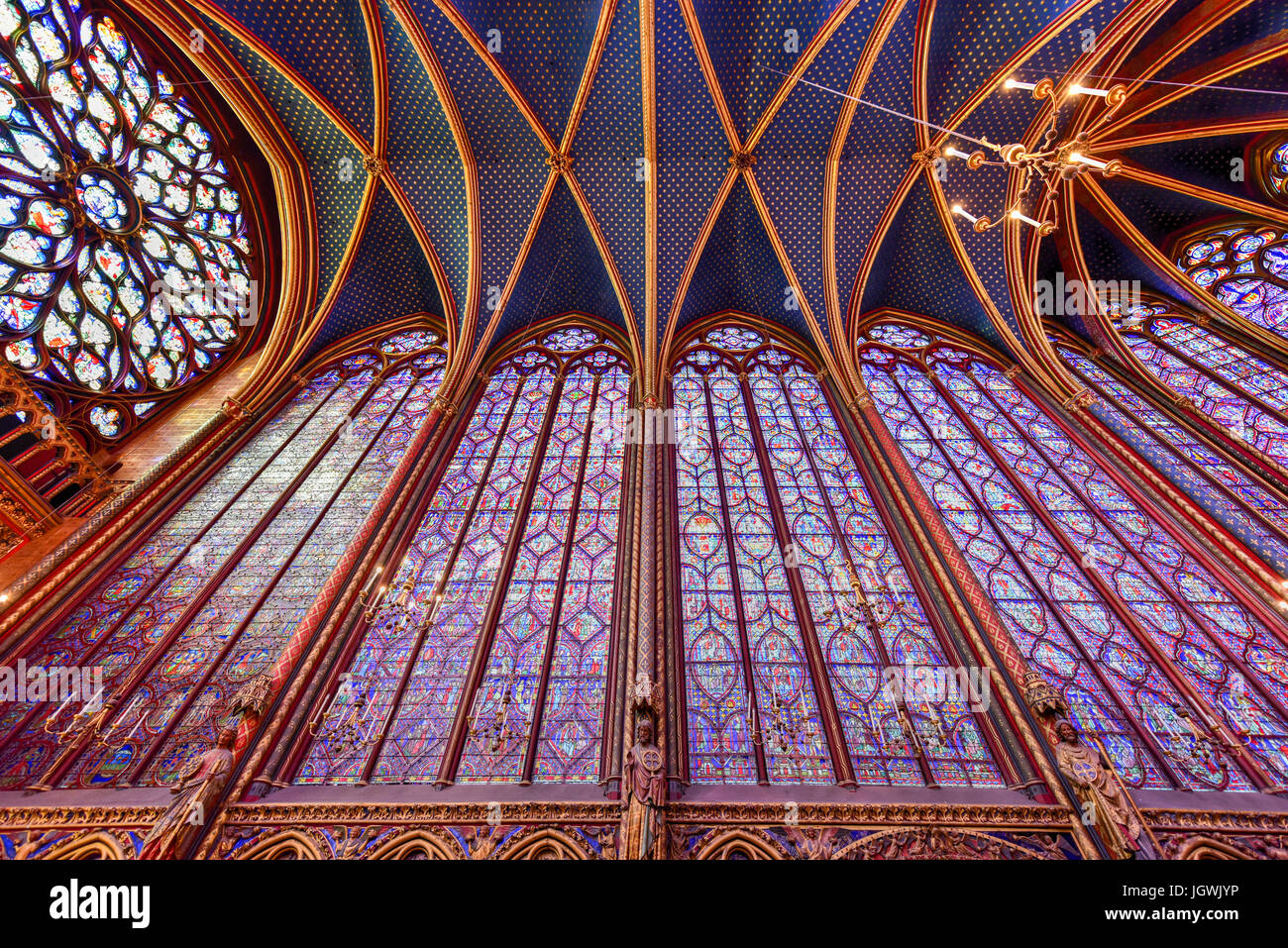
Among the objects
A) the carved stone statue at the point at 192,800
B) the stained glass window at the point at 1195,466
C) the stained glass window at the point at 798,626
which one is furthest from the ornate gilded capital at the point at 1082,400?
the carved stone statue at the point at 192,800

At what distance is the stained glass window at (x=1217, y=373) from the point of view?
10016 mm

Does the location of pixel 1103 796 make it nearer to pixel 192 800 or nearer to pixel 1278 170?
pixel 192 800

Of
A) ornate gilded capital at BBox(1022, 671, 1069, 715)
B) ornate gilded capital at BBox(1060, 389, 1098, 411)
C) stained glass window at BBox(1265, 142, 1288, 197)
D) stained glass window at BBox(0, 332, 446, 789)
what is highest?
stained glass window at BBox(1265, 142, 1288, 197)

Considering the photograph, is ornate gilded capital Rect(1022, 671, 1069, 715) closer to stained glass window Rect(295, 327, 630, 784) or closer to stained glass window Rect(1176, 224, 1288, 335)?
stained glass window Rect(295, 327, 630, 784)

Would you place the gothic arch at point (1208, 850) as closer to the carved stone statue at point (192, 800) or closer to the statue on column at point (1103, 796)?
the statue on column at point (1103, 796)

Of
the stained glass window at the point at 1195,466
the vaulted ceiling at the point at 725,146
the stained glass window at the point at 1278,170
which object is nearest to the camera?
the stained glass window at the point at 1195,466

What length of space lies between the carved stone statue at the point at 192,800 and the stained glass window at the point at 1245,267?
1865 centimetres

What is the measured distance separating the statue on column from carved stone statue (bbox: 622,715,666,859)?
Answer: 375 cm

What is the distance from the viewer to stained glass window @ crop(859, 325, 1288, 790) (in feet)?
20.3

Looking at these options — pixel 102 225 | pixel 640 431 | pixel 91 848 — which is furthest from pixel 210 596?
pixel 640 431

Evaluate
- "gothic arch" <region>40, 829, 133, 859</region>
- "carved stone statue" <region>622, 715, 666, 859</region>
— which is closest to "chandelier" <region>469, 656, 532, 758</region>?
"carved stone statue" <region>622, 715, 666, 859</region>
